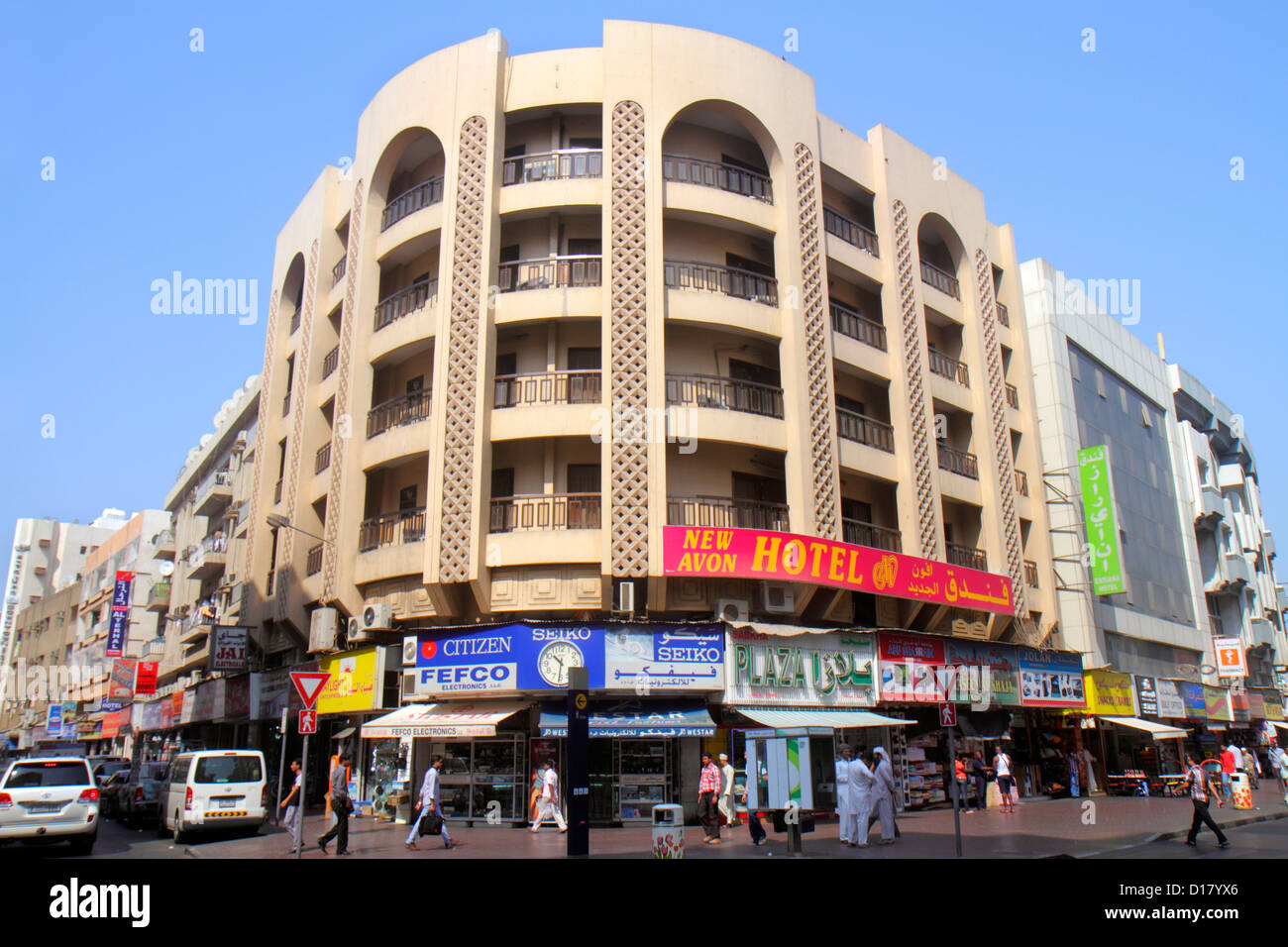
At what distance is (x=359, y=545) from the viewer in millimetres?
24406

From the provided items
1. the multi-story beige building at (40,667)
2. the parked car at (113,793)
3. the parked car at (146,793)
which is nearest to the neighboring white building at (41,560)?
the multi-story beige building at (40,667)

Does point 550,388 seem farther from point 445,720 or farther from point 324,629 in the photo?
point 324,629

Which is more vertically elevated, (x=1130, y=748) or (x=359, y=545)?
(x=359, y=545)

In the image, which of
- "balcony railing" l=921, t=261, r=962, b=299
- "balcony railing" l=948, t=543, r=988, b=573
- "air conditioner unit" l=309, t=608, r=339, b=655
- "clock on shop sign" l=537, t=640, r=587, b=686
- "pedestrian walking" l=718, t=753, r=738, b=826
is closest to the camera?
"pedestrian walking" l=718, t=753, r=738, b=826

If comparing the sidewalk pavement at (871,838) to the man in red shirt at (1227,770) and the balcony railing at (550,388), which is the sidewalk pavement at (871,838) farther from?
the balcony railing at (550,388)

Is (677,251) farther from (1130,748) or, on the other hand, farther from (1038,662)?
(1130,748)

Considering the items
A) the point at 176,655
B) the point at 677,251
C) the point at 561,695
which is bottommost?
the point at 561,695

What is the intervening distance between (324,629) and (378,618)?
2.67 metres

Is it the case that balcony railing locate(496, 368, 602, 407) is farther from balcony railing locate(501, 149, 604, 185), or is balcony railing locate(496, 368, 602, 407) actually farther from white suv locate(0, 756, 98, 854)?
white suv locate(0, 756, 98, 854)

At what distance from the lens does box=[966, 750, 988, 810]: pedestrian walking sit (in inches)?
1019

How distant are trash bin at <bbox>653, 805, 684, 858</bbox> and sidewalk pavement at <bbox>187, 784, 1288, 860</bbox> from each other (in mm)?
1897

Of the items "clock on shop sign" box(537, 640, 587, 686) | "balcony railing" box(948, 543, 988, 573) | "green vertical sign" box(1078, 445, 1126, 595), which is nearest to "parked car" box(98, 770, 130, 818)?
"clock on shop sign" box(537, 640, 587, 686)
